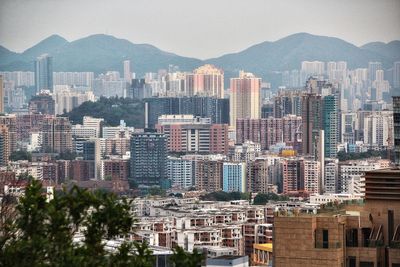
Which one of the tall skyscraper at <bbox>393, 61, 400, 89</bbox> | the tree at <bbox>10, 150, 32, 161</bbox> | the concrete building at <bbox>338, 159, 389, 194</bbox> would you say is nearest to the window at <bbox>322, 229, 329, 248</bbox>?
the concrete building at <bbox>338, 159, 389, 194</bbox>

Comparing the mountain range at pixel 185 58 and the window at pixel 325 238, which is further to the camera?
the mountain range at pixel 185 58

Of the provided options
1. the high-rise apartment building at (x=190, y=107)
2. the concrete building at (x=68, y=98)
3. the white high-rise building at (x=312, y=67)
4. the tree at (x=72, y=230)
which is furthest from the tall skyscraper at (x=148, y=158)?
the tree at (x=72, y=230)

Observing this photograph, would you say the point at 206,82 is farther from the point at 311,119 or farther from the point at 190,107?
the point at 311,119

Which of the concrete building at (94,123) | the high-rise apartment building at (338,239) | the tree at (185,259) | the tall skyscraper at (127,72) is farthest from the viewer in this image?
the tall skyscraper at (127,72)

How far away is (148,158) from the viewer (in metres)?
21.8

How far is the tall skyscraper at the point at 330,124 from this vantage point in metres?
21.3

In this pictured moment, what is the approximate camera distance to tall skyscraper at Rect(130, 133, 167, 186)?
2100 cm

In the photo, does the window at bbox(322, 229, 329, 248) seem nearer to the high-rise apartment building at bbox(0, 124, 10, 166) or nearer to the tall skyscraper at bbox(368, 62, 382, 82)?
the high-rise apartment building at bbox(0, 124, 10, 166)

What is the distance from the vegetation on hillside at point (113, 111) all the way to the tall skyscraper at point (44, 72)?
1.76 metres

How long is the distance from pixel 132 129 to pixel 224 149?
1765mm

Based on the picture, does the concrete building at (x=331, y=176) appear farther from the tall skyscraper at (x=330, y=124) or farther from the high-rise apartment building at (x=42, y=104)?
the high-rise apartment building at (x=42, y=104)

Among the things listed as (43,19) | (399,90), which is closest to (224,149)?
(399,90)

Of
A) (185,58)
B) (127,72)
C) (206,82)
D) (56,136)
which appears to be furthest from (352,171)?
(127,72)

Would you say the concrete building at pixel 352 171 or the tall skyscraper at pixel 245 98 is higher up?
the tall skyscraper at pixel 245 98
